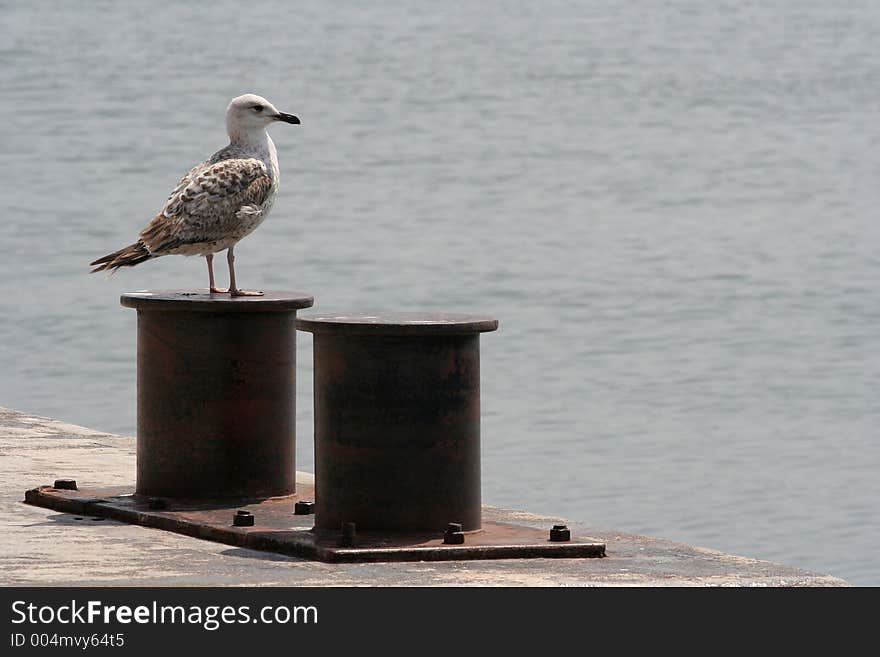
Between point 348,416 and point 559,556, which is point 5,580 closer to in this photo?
point 348,416

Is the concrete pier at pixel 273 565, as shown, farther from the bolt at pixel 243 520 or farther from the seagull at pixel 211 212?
the seagull at pixel 211 212

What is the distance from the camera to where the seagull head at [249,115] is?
1065 centimetres

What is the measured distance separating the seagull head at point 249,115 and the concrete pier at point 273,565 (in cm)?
196

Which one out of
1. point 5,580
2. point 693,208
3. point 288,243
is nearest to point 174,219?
point 5,580

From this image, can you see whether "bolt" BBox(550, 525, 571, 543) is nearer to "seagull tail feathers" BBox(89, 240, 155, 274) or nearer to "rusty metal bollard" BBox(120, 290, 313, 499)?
"rusty metal bollard" BBox(120, 290, 313, 499)

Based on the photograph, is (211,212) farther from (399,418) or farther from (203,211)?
(399,418)

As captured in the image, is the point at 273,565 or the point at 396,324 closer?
the point at 273,565

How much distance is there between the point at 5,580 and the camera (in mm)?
8508

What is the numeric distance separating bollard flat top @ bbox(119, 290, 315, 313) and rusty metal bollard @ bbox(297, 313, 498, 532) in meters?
0.79

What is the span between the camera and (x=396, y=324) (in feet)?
29.8

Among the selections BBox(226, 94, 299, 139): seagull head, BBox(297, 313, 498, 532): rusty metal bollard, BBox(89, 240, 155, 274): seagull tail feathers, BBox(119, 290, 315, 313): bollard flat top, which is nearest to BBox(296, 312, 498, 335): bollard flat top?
BBox(297, 313, 498, 532): rusty metal bollard

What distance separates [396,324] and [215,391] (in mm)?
1302

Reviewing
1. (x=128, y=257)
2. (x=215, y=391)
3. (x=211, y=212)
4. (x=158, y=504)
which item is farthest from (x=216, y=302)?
(x=158, y=504)

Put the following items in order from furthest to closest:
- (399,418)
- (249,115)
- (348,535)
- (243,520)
Result: (249,115)
(243,520)
(399,418)
(348,535)
